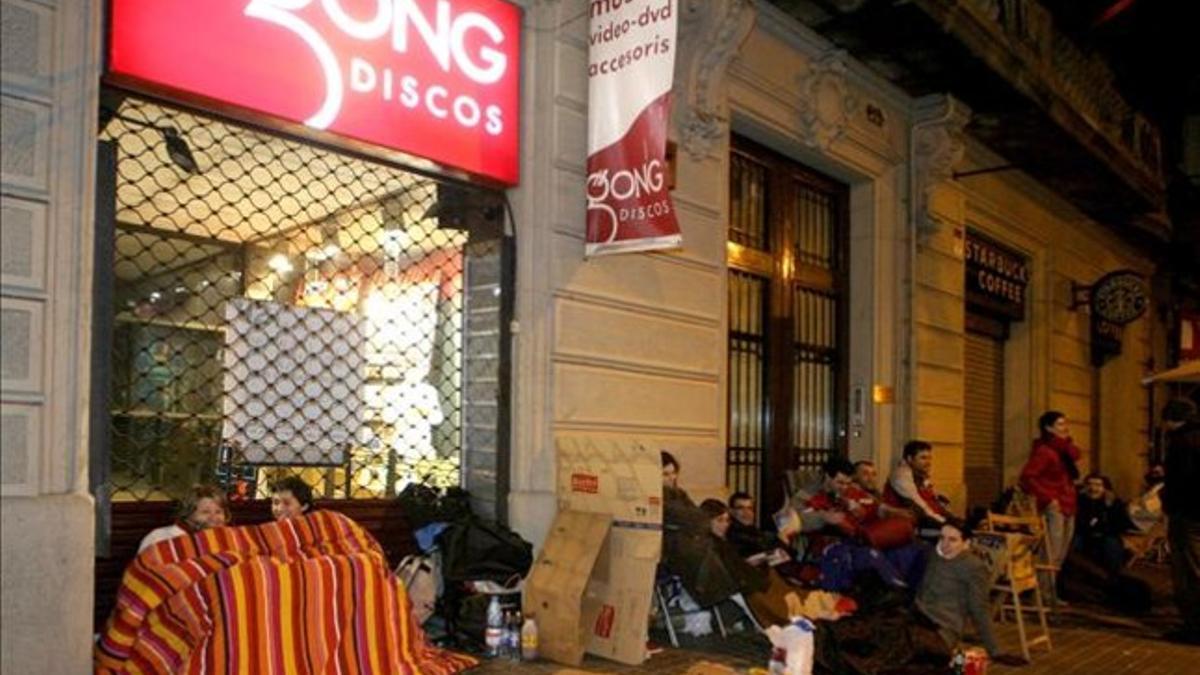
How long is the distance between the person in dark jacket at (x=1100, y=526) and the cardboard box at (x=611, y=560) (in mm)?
6470

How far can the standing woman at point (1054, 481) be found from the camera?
1038 cm

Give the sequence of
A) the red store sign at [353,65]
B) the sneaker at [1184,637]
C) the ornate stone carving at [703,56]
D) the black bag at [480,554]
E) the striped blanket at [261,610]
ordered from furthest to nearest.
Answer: the sneaker at [1184,637]
the ornate stone carving at [703,56]
the black bag at [480,554]
the red store sign at [353,65]
the striped blanket at [261,610]

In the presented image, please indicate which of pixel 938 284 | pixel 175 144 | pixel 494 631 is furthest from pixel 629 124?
pixel 938 284

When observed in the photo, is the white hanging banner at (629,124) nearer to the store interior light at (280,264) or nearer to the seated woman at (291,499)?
the store interior light at (280,264)

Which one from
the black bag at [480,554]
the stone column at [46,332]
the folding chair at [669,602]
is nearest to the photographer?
the stone column at [46,332]

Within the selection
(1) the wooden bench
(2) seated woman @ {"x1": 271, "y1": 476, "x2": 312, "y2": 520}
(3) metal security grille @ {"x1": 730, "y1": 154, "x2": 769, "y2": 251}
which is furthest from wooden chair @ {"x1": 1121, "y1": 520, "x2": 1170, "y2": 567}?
(1) the wooden bench

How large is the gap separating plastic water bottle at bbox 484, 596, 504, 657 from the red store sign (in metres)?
2.93

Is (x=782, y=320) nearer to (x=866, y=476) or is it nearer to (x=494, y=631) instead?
(x=866, y=476)

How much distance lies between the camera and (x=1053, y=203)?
16.4 m

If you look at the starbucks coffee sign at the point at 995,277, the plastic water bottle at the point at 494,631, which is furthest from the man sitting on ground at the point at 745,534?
the starbucks coffee sign at the point at 995,277

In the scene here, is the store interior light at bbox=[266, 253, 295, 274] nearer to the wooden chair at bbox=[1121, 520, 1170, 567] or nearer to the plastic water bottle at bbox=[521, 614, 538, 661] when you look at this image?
the plastic water bottle at bbox=[521, 614, 538, 661]

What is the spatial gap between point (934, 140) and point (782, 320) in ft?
10.6

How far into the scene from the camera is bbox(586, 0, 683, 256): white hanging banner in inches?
278

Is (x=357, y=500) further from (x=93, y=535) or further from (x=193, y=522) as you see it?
(x=93, y=535)
